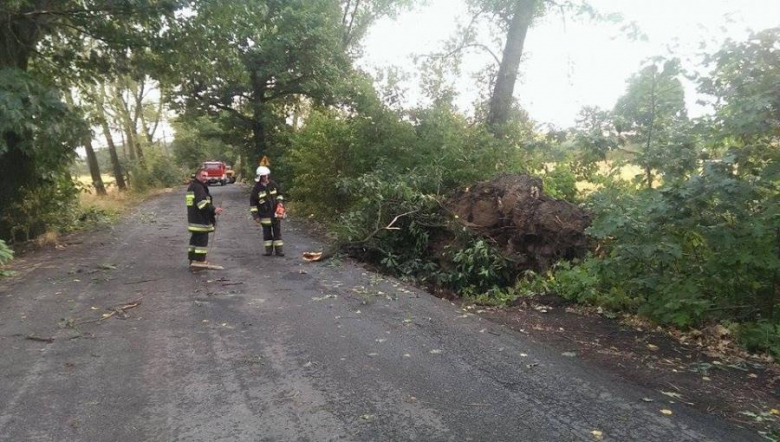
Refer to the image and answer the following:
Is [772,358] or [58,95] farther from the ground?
[58,95]

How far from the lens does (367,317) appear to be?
21.3 ft

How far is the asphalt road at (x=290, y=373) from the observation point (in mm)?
3701

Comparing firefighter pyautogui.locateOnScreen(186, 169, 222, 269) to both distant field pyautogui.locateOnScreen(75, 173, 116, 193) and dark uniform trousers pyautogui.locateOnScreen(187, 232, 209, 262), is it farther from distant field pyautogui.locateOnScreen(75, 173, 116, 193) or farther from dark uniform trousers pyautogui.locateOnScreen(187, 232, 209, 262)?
distant field pyautogui.locateOnScreen(75, 173, 116, 193)

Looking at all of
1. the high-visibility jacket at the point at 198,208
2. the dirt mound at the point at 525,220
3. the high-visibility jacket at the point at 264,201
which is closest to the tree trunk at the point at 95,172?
the high-visibility jacket at the point at 264,201

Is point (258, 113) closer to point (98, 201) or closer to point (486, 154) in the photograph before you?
point (98, 201)

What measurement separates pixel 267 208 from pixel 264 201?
0.51 feet

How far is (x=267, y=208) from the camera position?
10.6m

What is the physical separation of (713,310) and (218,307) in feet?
19.3

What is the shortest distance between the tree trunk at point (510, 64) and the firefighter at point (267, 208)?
6259 millimetres

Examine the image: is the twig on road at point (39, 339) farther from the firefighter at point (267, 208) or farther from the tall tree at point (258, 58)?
the tall tree at point (258, 58)

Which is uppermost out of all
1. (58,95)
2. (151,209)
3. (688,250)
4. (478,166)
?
(58,95)

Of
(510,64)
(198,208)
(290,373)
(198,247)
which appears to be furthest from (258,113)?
(290,373)

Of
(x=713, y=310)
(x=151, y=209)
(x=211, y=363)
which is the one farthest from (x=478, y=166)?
(x=151, y=209)

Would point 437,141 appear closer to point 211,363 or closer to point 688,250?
point 688,250
